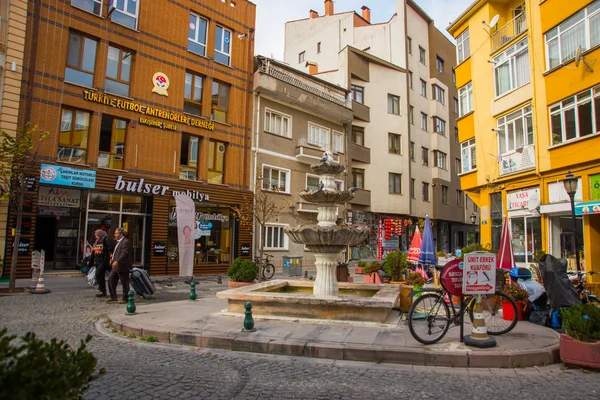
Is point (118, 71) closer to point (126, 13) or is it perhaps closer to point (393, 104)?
point (126, 13)

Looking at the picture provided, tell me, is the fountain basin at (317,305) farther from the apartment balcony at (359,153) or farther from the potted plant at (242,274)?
the apartment balcony at (359,153)

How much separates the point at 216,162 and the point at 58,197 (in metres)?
7.58

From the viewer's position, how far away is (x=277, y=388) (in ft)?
15.0

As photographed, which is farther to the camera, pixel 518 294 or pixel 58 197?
pixel 58 197

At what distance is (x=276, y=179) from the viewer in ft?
78.5

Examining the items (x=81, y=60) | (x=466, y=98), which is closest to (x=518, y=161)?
(x=466, y=98)

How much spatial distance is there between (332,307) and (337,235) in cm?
146

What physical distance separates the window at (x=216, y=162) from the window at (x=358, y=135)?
12.3 metres

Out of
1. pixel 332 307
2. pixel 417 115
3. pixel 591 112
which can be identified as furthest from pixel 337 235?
pixel 417 115

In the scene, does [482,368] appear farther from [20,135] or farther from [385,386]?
[20,135]

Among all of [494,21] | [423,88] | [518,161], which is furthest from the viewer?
[423,88]

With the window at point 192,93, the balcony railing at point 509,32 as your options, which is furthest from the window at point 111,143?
the balcony railing at point 509,32

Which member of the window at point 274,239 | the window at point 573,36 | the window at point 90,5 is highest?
the window at point 90,5

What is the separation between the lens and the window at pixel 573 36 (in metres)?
13.9
